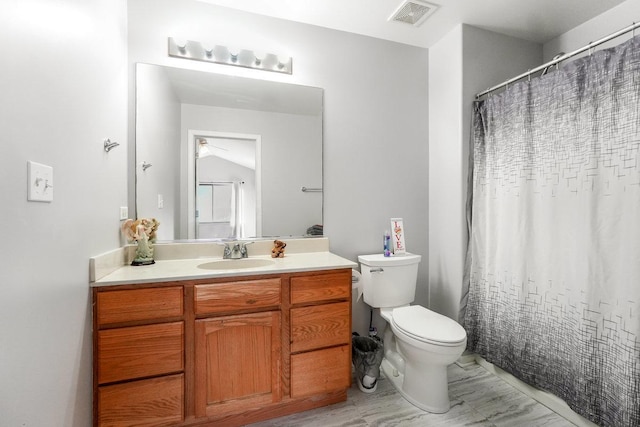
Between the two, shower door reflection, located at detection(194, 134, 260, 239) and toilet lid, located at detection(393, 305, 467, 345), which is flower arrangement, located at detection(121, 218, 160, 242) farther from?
toilet lid, located at detection(393, 305, 467, 345)

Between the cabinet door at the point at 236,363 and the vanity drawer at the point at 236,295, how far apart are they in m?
0.05

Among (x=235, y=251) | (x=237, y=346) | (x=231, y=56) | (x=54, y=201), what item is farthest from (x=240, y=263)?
(x=231, y=56)

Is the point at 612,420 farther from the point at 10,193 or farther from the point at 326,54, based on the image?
the point at 326,54

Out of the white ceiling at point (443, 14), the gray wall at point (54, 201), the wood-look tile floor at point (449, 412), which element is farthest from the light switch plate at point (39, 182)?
the white ceiling at point (443, 14)

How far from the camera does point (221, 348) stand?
1407 millimetres

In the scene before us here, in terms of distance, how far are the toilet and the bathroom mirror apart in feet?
1.87

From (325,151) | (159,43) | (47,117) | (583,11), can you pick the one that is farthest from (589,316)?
(159,43)

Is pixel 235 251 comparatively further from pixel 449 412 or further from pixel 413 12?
pixel 413 12

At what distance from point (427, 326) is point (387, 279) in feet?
1.35

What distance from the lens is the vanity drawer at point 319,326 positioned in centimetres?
153

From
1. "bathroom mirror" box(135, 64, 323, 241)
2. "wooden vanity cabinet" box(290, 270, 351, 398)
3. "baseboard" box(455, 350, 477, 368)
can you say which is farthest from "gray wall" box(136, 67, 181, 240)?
"baseboard" box(455, 350, 477, 368)

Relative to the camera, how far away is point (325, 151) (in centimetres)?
210

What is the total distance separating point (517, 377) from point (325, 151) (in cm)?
194

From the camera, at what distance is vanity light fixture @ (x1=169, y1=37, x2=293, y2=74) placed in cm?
180
